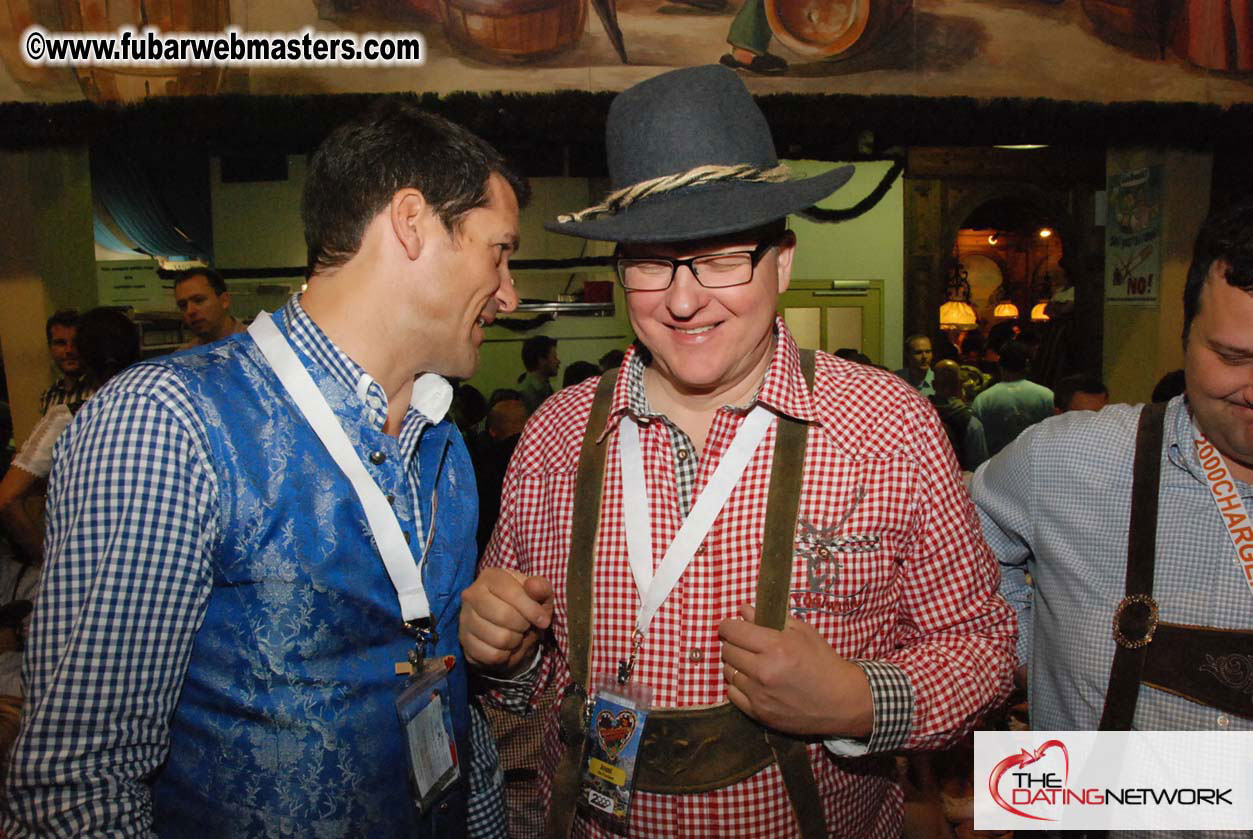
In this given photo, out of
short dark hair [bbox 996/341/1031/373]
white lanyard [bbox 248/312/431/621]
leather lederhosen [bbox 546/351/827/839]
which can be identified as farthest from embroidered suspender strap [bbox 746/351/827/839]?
short dark hair [bbox 996/341/1031/373]

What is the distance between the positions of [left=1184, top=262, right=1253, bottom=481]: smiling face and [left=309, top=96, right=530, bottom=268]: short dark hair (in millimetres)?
1528

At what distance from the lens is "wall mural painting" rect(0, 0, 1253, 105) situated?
220 inches

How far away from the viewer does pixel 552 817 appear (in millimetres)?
1660

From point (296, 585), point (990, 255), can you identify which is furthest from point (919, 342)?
point (990, 255)

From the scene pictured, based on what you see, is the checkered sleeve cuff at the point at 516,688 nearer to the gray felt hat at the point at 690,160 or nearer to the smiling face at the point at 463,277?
the smiling face at the point at 463,277

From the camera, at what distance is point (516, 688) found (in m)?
1.83

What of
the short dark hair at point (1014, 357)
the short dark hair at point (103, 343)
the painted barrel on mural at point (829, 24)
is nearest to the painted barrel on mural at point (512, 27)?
the painted barrel on mural at point (829, 24)

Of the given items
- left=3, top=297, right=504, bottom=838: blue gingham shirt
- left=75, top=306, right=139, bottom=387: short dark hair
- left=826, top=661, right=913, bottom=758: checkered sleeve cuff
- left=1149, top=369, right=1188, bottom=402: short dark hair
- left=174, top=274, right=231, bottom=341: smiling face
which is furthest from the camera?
left=174, top=274, right=231, bottom=341: smiling face

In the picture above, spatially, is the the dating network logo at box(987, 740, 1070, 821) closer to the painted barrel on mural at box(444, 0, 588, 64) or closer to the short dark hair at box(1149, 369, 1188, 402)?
the short dark hair at box(1149, 369, 1188, 402)

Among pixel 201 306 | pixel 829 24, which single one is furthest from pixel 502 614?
pixel 829 24

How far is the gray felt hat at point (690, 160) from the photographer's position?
1584 mm

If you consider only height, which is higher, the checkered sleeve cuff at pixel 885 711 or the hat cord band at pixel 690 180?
the hat cord band at pixel 690 180

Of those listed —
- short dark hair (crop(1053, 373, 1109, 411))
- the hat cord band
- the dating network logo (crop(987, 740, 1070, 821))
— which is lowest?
the dating network logo (crop(987, 740, 1070, 821))

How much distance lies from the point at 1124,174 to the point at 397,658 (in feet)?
25.3
